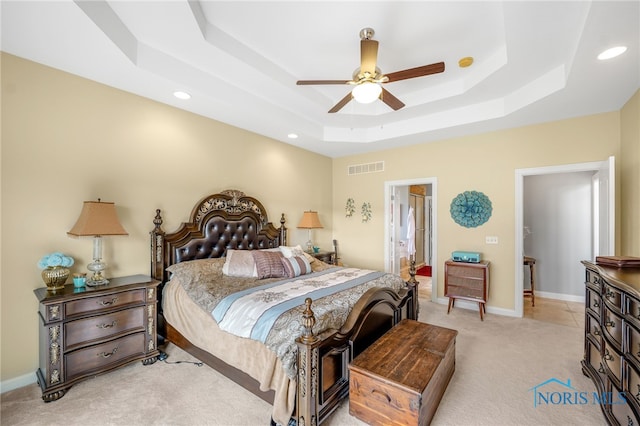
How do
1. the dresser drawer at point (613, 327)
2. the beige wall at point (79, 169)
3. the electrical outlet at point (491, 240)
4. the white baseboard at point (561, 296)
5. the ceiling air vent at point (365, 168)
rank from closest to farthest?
the dresser drawer at point (613, 327) → the beige wall at point (79, 169) → the electrical outlet at point (491, 240) → the white baseboard at point (561, 296) → the ceiling air vent at point (365, 168)

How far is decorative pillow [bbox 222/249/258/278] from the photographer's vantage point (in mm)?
3109

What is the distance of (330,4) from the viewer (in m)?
2.23

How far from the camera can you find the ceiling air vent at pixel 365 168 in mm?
5398

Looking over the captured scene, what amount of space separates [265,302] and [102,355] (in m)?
1.57

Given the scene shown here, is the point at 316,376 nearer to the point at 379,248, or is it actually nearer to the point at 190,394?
the point at 190,394

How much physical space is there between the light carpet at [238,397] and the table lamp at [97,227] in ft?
3.04

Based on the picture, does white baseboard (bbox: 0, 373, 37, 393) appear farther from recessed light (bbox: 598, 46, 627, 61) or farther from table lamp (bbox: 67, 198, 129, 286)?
recessed light (bbox: 598, 46, 627, 61)

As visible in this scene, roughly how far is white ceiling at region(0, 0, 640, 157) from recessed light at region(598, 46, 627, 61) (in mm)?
61

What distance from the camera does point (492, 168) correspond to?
426 cm

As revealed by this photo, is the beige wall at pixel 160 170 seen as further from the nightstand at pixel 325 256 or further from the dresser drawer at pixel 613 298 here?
the dresser drawer at pixel 613 298

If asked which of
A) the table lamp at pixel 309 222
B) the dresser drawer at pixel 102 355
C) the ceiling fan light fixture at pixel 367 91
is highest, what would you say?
the ceiling fan light fixture at pixel 367 91

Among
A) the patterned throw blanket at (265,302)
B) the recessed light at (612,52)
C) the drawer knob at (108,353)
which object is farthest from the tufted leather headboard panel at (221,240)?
the recessed light at (612,52)

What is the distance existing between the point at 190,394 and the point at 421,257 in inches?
286

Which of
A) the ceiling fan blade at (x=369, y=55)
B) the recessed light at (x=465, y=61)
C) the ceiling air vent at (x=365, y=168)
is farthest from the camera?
the ceiling air vent at (x=365, y=168)
